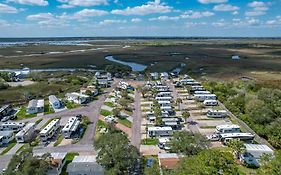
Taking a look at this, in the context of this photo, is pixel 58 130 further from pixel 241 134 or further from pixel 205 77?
pixel 205 77

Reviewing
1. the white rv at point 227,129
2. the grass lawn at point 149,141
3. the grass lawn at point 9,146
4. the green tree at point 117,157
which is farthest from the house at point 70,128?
the white rv at point 227,129

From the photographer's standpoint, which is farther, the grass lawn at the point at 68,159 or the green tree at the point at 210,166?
the grass lawn at the point at 68,159

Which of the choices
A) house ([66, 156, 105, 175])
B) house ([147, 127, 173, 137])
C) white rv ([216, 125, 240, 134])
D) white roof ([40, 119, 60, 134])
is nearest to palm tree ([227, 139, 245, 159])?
white rv ([216, 125, 240, 134])

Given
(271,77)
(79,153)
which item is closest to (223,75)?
(271,77)

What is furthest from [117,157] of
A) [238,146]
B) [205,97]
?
[205,97]

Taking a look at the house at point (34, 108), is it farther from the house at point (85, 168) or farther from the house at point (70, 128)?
the house at point (85, 168)

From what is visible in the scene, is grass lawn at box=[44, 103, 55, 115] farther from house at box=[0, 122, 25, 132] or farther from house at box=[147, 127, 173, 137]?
house at box=[147, 127, 173, 137]
